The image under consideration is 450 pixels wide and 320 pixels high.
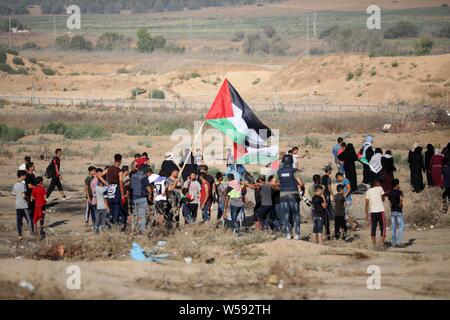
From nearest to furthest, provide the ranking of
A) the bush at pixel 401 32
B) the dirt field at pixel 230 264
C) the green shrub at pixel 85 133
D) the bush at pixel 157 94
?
the dirt field at pixel 230 264, the green shrub at pixel 85 133, the bush at pixel 157 94, the bush at pixel 401 32

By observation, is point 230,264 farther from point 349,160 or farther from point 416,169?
point 416,169

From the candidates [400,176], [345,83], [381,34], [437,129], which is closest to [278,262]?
[400,176]

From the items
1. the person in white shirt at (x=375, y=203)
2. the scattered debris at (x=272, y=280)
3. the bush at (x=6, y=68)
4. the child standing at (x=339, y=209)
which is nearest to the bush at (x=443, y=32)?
the bush at (x=6, y=68)

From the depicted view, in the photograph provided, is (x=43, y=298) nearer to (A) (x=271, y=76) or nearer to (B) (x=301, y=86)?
(B) (x=301, y=86)

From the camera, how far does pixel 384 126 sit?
4303 centimetres

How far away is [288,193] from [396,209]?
1.95 m

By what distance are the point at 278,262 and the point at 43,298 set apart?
3.71m

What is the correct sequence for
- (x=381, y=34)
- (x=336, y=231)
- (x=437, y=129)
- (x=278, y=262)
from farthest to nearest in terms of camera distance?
(x=381, y=34) → (x=437, y=129) → (x=336, y=231) → (x=278, y=262)

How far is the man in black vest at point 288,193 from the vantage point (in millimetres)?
17562

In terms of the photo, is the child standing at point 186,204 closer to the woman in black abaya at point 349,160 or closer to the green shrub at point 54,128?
the woman in black abaya at point 349,160

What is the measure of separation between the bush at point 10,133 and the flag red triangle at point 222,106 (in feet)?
75.2

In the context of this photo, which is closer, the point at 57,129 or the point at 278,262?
the point at 278,262

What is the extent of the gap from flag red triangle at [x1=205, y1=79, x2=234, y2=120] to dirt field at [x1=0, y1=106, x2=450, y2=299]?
7.78ft
